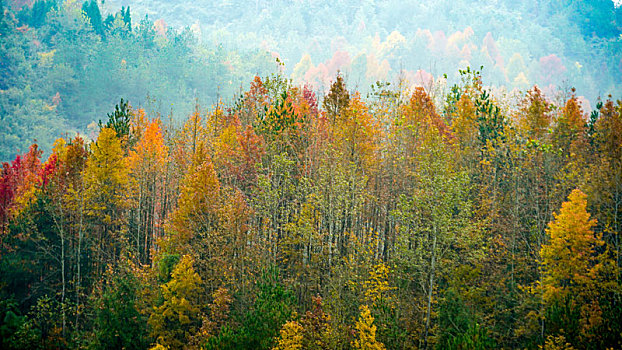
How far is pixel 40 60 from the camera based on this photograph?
103875mm

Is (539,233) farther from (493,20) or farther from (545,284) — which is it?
(493,20)

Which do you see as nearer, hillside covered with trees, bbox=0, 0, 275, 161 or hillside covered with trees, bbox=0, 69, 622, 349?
hillside covered with trees, bbox=0, 69, 622, 349

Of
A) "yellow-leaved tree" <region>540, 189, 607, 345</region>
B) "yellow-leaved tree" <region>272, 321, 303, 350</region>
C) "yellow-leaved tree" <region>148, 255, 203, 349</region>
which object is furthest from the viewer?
"yellow-leaved tree" <region>148, 255, 203, 349</region>

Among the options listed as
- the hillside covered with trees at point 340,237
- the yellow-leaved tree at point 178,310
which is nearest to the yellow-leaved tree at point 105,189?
the hillside covered with trees at point 340,237

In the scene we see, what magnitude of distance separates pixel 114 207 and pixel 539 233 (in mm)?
27259

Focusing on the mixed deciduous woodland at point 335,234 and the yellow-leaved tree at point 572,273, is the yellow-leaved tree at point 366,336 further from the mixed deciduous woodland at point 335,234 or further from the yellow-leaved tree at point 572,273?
the yellow-leaved tree at point 572,273

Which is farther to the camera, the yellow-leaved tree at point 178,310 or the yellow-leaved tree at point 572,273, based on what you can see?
the yellow-leaved tree at point 178,310

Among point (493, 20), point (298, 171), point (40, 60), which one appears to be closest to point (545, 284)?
point (298, 171)

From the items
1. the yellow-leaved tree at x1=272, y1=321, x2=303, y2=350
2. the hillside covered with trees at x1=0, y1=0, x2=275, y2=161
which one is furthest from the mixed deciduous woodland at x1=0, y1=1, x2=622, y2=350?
the hillside covered with trees at x1=0, y1=0, x2=275, y2=161

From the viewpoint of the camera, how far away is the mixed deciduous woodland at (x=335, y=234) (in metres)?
22.0

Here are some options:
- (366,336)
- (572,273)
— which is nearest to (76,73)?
(366,336)

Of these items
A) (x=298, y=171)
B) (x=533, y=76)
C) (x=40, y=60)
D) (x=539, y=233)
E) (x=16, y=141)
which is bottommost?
(x=539, y=233)

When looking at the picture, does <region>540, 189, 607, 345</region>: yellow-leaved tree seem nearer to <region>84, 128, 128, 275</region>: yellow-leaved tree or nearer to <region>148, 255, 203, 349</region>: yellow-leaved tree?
<region>148, 255, 203, 349</region>: yellow-leaved tree

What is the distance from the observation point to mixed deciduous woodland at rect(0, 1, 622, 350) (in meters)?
22.0
